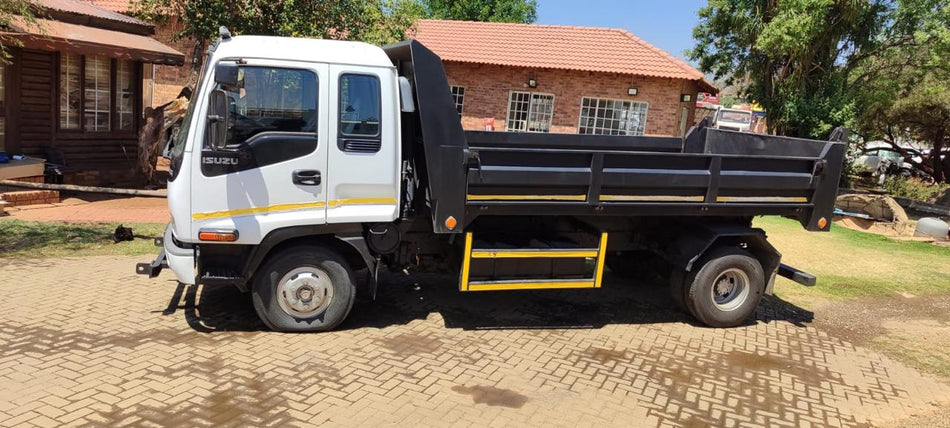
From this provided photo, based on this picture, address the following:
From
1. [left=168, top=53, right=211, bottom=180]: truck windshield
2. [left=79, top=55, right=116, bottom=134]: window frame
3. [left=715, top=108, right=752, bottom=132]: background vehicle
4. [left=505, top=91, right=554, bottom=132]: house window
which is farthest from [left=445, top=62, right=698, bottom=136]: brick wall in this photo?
[left=168, top=53, right=211, bottom=180]: truck windshield

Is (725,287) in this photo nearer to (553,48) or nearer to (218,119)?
(218,119)

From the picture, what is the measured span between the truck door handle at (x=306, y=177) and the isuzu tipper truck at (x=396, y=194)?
0.04 feet

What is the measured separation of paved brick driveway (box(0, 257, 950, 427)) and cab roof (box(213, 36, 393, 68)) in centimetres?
233

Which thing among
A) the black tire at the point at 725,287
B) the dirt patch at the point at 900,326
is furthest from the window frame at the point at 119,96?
the dirt patch at the point at 900,326

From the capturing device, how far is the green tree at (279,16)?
11.3 meters

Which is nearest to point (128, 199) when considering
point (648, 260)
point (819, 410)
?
point (648, 260)

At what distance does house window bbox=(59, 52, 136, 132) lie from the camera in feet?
42.6

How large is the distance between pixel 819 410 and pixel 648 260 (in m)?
3.03

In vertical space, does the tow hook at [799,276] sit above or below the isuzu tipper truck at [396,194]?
below

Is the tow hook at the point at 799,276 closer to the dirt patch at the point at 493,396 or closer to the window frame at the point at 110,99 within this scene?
the dirt patch at the point at 493,396

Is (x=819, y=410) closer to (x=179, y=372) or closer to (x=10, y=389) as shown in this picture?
(x=179, y=372)

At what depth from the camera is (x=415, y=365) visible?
542cm

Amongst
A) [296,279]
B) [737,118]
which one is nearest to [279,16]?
[296,279]

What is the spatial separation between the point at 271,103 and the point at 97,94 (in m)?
10.2
